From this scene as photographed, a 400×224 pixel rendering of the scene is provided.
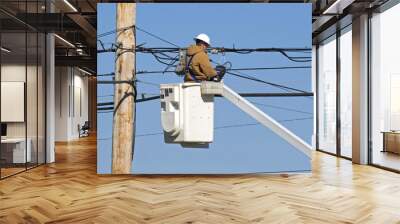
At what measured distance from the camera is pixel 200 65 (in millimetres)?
6629

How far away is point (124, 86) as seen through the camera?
6.79 m

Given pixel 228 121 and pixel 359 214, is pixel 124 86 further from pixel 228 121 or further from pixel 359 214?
pixel 359 214

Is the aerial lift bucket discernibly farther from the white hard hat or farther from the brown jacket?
the white hard hat

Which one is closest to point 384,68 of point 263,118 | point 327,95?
point 263,118

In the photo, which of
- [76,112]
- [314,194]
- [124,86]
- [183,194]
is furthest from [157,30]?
[76,112]

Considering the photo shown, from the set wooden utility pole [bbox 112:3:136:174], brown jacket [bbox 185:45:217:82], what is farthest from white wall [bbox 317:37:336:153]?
wooden utility pole [bbox 112:3:136:174]

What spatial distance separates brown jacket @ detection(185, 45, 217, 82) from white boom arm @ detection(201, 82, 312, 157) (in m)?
0.33

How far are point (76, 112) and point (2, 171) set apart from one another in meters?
11.1

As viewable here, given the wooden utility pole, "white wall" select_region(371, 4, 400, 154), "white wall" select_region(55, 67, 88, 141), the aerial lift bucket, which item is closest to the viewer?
the aerial lift bucket

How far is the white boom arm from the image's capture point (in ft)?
22.4

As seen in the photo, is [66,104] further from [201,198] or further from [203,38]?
[201,198]

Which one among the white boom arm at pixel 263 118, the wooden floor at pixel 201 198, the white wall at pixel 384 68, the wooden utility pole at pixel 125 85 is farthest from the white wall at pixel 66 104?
the white wall at pixel 384 68

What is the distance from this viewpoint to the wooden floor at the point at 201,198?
4.21 m

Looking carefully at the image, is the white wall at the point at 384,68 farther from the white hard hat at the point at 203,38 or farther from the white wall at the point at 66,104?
the white wall at the point at 66,104
